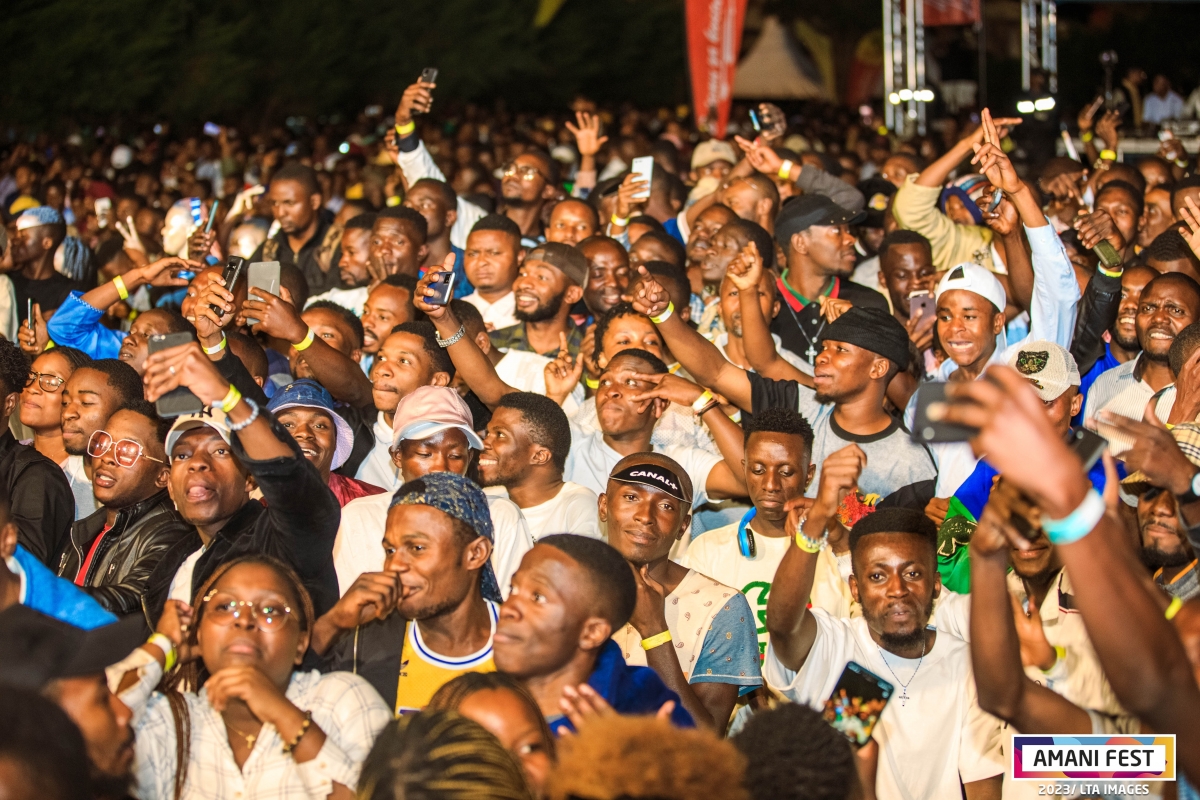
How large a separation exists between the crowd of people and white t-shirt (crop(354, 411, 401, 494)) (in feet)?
0.09

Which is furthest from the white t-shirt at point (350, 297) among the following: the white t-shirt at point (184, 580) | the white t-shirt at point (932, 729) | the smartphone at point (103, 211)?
the smartphone at point (103, 211)

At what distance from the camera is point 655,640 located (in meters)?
3.90

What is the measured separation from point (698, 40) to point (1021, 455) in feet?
40.1

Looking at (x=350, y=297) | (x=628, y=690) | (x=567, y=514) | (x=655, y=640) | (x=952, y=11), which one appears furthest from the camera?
(x=952, y=11)

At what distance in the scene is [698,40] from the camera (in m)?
13.9

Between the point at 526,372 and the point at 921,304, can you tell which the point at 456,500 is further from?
the point at 921,304

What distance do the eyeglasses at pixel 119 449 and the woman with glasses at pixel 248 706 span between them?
4.10 ft

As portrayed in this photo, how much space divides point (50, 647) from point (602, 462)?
2.59 metres

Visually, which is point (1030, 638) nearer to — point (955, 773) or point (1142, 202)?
point (955, 773)

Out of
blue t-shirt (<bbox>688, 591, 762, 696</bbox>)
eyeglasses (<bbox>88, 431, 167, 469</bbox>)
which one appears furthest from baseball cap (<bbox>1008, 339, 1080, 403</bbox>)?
eyeglasses (<bbox>88, 431, 167, 469</bbox>)

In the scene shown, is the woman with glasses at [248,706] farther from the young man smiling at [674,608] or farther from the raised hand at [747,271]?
the raised hand at [747,271]

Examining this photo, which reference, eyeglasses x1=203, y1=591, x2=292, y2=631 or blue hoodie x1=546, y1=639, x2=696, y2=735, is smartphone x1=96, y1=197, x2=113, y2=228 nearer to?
eyeglasses x1=203, y1=591, x2=292, y2=631

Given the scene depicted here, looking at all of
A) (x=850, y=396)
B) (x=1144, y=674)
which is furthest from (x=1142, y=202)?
(x=1144, y=674)

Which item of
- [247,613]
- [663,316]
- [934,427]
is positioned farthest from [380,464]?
[934,427]
